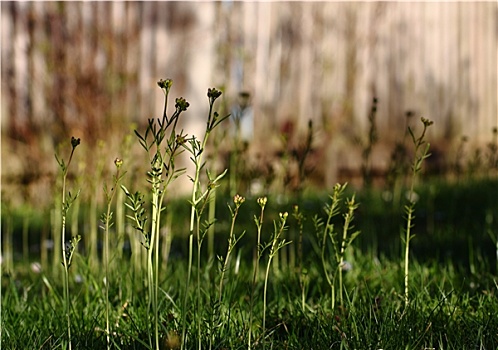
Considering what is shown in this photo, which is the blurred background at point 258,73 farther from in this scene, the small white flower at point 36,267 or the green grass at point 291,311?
the green grass at point 291,311

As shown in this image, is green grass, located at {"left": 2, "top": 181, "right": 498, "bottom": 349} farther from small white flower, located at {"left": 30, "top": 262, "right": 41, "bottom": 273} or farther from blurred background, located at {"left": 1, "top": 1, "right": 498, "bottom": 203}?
blurred background, located at {"left": 1, "top": 1, "right": 498, "bottom": 203}

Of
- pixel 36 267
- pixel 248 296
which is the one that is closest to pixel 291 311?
pixel 248 296

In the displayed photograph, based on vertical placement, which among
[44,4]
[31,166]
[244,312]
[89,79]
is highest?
[44,4]

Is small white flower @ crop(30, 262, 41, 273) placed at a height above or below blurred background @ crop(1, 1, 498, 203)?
below

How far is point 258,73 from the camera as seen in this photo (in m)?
6.79

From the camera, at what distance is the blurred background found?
591 cm

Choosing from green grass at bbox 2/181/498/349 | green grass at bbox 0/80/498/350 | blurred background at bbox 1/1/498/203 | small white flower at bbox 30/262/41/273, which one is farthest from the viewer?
blurred background at bbox 1/1/498/203

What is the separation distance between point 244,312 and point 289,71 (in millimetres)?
5244

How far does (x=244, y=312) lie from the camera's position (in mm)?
1950

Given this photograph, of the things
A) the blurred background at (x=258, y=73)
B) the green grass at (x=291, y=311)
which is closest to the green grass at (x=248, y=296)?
the green grass at (x=291, y=311)

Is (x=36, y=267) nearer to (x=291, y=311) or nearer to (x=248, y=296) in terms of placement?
(x=248, y=296)

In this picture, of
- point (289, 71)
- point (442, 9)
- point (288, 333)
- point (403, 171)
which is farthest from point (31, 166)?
point (442, 9)

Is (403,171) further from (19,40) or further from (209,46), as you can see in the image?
(19,40)

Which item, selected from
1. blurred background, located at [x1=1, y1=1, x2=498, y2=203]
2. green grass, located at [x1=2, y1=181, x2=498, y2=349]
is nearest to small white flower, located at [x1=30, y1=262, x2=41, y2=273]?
green grass, located at [x1=2, y1=181, x2=498, y2=349]
